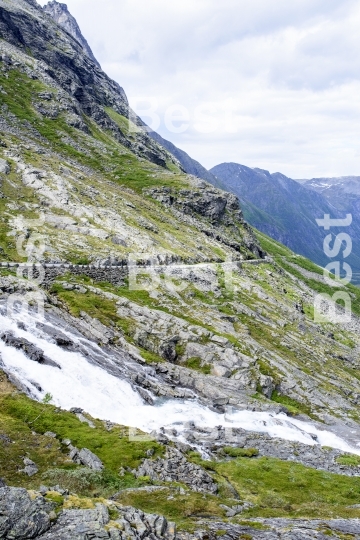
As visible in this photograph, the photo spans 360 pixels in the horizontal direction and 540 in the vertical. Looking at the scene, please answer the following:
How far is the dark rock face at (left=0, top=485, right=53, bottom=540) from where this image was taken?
19.9m

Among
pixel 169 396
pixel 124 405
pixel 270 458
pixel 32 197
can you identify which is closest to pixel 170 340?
pixel 169 396

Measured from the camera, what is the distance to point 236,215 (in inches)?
7510

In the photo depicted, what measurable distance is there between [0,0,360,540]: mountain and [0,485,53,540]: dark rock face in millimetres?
60

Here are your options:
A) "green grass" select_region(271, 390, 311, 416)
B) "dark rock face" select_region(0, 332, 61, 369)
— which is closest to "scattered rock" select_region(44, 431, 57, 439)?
"dark rock face" select_region(0, 332, 61, 369)

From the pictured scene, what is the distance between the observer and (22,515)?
20656 millimetres

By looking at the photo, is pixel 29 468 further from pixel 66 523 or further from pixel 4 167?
pixel 4 167

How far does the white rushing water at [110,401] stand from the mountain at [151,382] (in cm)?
25

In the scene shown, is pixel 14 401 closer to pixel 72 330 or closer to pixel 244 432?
pixel 72 330

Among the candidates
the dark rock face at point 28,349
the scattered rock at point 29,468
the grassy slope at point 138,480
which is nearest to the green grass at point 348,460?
the grassy slope at point 138,480

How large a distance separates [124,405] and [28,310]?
68.3ft

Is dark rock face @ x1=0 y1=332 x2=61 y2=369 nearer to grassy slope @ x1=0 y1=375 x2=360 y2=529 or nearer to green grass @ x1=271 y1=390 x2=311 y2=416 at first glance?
grassy slope @ x1=0 y1=375 x2=360 y2=529

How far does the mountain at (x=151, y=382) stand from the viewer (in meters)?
28.0

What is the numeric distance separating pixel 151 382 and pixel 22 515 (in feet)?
127

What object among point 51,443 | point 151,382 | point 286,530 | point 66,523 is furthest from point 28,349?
point 286,530
